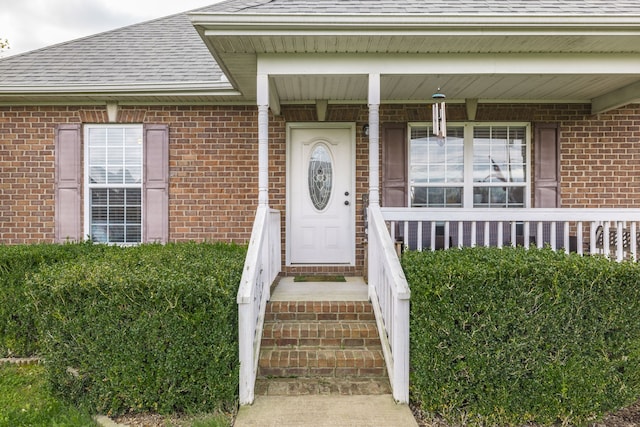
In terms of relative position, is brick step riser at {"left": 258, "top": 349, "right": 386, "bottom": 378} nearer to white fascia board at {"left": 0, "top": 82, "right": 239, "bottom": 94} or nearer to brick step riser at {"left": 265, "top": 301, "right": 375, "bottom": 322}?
brick step riser at {"left": 265, "top": 301, "right": 375, "bottom": 322}

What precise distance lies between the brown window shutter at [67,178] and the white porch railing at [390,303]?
441cm

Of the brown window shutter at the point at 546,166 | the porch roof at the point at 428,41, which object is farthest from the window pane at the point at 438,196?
the porch roof at the point at 428,41

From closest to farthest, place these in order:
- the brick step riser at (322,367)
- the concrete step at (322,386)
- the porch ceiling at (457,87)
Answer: the concrete step at (322,386), the brick step riser at (322,367), the porch ceiling at (457,87)

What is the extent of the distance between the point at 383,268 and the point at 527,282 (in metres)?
1.22

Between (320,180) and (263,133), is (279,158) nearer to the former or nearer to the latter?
(320,180)

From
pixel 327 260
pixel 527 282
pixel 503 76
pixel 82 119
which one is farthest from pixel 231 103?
pixel 527 282

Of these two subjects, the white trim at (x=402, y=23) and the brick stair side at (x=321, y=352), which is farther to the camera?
the white trim at (x=402, y=23)

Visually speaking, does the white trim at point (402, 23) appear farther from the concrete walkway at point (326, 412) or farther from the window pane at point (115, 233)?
the window pane at point (115, 233)

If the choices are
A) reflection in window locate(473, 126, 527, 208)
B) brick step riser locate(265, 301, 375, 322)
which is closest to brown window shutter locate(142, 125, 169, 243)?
brick step riser locate(265, 301, 375, 322)

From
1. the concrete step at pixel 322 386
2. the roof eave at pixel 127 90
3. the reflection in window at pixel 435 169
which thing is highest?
the roof eave at pixel 127 90

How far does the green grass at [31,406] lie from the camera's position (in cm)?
307

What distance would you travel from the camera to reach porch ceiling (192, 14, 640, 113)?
13.4 ft

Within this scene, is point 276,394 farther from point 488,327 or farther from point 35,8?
point 35,8

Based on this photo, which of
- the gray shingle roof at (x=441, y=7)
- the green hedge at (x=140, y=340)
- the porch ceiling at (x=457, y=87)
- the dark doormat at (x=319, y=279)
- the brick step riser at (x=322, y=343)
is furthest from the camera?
the dark doormat at (x=319, y=279)
